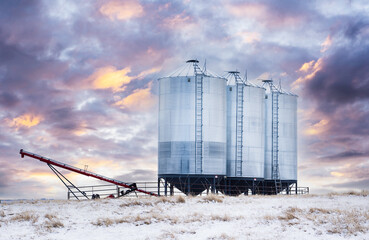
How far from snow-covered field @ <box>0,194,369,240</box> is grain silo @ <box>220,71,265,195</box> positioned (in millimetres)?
18265

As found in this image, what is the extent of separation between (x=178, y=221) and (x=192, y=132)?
849 inches

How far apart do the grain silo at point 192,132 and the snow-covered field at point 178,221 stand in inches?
517

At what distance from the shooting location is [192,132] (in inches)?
1900

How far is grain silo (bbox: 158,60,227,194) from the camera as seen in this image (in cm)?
4816

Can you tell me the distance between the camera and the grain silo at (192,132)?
158ft

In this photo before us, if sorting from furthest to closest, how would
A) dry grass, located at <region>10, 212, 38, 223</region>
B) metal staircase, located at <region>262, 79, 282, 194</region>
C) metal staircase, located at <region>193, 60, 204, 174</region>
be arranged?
metal staircase, located at <region>262, 79, 282, 194</region>, metal staircase, located at <region>193, 60, 204, 174</region>, dry grass, located at <region>10, 212, 38, 223</region>

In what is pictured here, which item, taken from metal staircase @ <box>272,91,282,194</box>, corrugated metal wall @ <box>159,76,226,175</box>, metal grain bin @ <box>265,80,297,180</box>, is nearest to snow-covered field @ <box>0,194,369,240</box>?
corrugated metal wall @ <box>159,76,226,175</box>

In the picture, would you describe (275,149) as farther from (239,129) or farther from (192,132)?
(192,132)

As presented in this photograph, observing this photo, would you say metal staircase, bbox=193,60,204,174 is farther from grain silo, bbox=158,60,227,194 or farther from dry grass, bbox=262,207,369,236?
dry grass, bbox=262,207,369,236

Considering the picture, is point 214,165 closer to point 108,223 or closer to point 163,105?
point 163,105

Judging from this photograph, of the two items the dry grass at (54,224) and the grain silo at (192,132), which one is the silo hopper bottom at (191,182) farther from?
the dry grass at (54,224)

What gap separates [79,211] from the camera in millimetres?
32094

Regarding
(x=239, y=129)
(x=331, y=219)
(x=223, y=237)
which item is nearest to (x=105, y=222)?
(x=223, y=237)

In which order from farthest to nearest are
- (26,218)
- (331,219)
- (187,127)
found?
1. (187,127)
2. (26,218)
3. (331,219)
